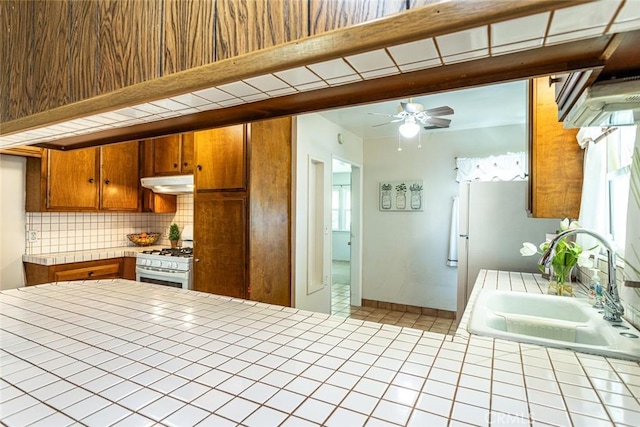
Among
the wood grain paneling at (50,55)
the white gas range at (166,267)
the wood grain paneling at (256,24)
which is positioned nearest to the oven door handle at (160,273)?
the white gas range at (166,267)

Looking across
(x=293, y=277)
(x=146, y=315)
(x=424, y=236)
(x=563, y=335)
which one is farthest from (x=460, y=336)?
(x=424, y=236)

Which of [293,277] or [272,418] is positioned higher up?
[272,418]

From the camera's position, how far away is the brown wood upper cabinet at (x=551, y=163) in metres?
1.83

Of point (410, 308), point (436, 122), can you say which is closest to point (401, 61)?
point (436, 122)

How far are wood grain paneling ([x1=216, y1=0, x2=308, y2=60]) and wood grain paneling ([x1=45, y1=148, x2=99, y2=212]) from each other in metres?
2.85

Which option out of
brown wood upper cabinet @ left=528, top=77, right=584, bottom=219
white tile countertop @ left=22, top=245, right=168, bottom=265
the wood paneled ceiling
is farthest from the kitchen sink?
white tile countertop @ left=22, top=245, right=168, bottom=265

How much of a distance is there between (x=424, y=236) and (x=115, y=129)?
154 inches

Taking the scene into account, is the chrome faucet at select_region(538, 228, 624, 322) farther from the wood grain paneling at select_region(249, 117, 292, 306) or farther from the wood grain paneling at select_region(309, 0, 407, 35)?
the wood grain paneling at select_region(249, 117, 292, 306)

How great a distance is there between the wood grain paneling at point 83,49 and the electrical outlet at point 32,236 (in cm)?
274

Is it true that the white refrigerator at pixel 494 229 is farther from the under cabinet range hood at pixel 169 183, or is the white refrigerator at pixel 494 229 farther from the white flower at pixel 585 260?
the under cabinet range hood at pixel 169 183

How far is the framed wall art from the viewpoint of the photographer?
4441mm

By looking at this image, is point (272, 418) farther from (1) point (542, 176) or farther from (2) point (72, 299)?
(1) point (542, 176)

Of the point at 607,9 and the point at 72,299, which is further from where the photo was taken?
the point at 72,299

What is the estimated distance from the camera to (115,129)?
1.32 m
